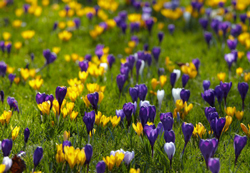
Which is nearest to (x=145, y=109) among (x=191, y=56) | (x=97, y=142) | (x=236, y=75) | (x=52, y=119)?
(x=97, y=142)

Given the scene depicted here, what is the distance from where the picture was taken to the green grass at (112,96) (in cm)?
278

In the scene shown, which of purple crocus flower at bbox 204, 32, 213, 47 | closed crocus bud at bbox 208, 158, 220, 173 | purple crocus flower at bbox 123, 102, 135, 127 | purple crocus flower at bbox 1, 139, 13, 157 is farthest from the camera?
purple crocus flower at bbox 204, 32, 213, 47

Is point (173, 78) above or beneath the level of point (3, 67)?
above

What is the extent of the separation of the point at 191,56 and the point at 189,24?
6.06 feet

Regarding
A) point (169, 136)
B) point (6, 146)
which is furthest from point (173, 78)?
point (6, 146)

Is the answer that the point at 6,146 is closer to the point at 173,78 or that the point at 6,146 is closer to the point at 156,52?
the point at 173,78

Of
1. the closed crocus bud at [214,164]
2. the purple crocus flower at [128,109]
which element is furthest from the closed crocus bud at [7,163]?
the closed crocus bud at [214,164]

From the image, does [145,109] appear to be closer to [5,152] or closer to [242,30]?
[5,152]

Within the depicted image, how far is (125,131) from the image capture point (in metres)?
3.08

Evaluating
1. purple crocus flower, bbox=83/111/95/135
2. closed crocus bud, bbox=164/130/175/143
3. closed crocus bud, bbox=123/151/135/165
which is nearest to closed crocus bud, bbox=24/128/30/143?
purple crocus flower, bbox=83/111/95/135

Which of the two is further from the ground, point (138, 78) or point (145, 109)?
point (145, 109)

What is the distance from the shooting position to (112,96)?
407 centimetres

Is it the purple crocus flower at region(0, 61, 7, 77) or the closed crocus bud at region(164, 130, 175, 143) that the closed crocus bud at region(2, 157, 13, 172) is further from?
the purple crocus flower at region(0, 61, 7, 77)

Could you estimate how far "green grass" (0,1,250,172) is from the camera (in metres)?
2.78
